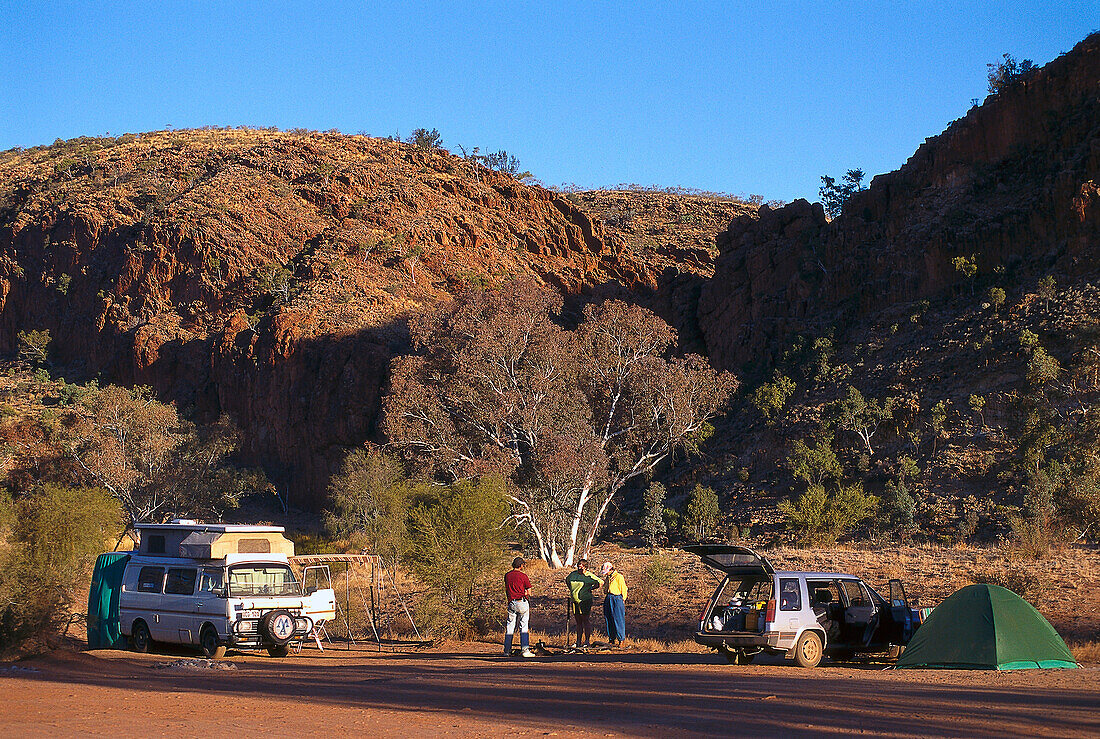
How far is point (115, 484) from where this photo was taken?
44562mm

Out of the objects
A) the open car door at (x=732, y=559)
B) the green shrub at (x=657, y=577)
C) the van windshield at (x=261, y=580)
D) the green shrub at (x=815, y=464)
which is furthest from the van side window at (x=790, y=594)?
the green shrub at (x=815, y=464)

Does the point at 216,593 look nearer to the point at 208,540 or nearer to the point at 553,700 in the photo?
the point at 208,540

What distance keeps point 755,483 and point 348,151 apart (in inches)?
1948

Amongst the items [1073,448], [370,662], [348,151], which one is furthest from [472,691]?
[348,151]

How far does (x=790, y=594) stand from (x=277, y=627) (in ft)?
30.3

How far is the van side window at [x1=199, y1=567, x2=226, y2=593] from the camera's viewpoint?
17.8 m

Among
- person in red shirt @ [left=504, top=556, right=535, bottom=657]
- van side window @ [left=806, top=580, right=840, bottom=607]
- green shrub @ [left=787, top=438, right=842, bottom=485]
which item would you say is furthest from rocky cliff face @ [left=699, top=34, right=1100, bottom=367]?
person in red shirt @ [left=504, top=556, right=535, bottom=657]

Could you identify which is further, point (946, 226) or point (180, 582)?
point (946, 226)

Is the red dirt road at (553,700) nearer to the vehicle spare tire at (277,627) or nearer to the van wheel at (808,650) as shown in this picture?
the van wheel at (808,650)

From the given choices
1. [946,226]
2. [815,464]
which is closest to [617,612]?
[815,464]

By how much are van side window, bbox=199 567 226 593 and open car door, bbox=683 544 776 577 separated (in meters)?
8.66

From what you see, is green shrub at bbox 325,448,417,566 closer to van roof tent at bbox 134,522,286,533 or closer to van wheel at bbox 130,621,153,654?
van roof tent at bbox 134,522,286,533

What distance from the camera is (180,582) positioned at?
1848cm

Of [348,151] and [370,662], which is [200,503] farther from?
[348,151]
